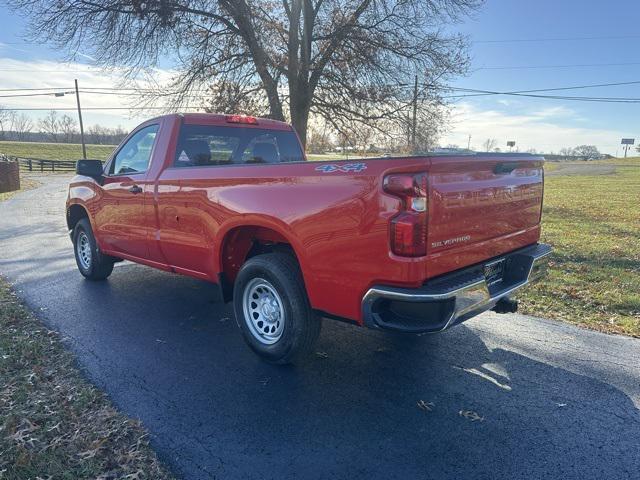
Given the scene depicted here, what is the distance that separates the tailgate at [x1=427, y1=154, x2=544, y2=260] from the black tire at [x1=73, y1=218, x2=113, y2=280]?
4772mm

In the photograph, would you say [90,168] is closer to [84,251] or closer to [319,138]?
[84,251]

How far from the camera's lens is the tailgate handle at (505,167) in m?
3.24

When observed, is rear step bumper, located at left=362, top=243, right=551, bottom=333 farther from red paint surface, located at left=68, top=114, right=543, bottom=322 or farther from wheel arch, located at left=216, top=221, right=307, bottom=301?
wheel arch, located at left=216, top=221, right=307, bottom=301

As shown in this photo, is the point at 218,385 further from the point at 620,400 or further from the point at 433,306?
the point at 620,400

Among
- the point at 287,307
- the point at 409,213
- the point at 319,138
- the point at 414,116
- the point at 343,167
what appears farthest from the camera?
the point at 319,138

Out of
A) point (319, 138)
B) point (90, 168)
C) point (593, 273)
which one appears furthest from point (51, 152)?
point (593, 273)

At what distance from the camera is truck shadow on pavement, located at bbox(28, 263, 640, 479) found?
254 centimetres

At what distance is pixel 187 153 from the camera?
468 centimetres

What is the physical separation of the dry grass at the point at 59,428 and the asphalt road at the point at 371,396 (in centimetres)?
13

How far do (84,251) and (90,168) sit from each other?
143 cm

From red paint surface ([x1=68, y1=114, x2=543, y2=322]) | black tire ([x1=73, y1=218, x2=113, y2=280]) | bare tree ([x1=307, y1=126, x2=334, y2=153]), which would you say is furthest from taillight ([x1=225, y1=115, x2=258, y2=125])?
bare tree ([x1=307, y1=126, x2=334, y2=153])

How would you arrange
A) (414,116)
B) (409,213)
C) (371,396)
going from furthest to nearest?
(414,116), (371,396), (409,213)

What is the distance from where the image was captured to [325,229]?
9.93 feet

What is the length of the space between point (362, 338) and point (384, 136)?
1252cm
